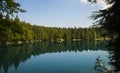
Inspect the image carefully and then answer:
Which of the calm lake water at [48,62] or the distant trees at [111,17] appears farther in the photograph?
the calm lake water at [48,62]

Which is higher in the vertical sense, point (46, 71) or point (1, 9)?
point (1, 9)

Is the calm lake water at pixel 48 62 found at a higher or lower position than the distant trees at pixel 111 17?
lower

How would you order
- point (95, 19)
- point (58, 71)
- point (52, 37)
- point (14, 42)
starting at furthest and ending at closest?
point (52, 37) < point (14, 42) < point (58, 71) < point (95, 19)

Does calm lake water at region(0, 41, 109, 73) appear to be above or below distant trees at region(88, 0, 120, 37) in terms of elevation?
below

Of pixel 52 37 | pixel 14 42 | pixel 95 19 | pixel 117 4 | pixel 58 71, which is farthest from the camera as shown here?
pixel 52 37

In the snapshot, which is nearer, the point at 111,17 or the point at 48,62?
the point at 111,17

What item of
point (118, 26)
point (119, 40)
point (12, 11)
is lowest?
point (119, 40)

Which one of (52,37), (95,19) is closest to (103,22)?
(95,19)

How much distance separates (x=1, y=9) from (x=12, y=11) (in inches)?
14.6

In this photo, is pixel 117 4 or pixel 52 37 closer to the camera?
pixel 117 4

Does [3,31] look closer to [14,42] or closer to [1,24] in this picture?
[1,24]

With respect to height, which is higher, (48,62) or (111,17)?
(111,17)

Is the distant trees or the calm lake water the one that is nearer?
the distant trees

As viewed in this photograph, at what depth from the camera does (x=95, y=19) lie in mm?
7398
